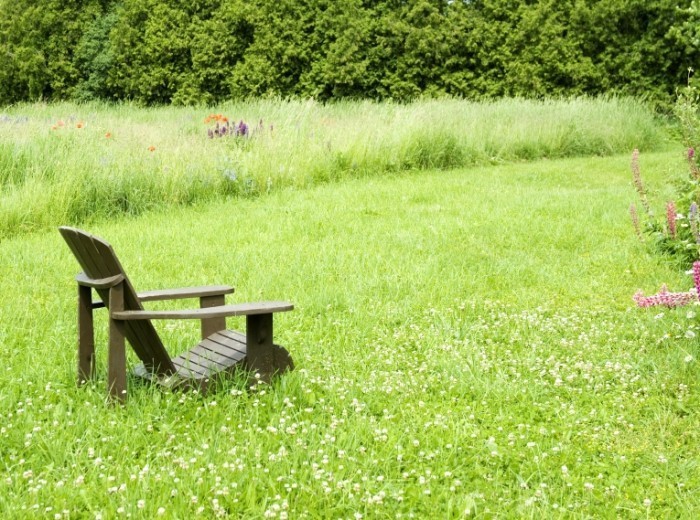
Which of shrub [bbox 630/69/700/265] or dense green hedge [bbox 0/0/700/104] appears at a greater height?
dense green hedge [bbox 0/0/700/104]

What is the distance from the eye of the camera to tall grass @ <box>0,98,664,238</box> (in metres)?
8.96

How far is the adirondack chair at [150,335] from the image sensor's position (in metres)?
3.56

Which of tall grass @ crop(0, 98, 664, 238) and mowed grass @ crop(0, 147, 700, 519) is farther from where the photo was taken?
tall grass @ crop(0, 98, 664, 238)

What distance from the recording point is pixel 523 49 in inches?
777

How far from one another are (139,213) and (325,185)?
9.20 ft

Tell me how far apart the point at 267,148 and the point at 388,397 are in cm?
755

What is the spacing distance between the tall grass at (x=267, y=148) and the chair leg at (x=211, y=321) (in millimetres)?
4509

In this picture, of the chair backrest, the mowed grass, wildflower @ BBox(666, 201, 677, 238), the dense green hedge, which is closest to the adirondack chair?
the chair backrest

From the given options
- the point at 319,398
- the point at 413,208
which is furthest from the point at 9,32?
the point at 319,398

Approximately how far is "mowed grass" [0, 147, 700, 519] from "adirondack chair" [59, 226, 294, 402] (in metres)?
0.12

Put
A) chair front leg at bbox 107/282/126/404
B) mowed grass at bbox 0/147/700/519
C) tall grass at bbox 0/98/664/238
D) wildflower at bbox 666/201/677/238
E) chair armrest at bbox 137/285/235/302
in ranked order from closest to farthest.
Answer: mowed grass at bbox 0/147/700/519, chair front leg at bbox 107/282/126/404, chair armrest at bbox 137/285/235/302, wildflower at bbox 666/201/677/238, tall grass at bbox 0/98/664/238

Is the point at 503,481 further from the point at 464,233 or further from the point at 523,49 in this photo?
the point at 523,49

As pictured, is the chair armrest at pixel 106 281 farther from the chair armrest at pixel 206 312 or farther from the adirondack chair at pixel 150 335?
the chair armrest at pixel 206 312

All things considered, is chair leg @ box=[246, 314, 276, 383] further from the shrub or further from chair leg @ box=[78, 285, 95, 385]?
the shrub
